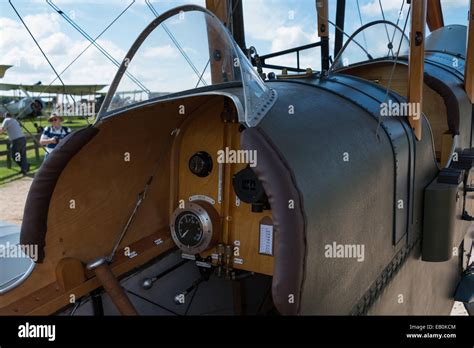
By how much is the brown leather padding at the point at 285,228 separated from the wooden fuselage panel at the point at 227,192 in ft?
2.84

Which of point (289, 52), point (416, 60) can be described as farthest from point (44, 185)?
point (289, 52)

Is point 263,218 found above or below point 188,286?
above

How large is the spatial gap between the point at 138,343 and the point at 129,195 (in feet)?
2.97

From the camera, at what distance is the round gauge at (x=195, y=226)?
7.66 feet

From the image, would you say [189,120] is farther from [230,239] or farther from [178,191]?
[230,239]

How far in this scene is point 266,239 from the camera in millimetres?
2225

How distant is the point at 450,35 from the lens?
502 centimetres

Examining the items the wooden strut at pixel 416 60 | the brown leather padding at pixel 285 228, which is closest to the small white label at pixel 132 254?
the brown leather padding at pixel 285 228

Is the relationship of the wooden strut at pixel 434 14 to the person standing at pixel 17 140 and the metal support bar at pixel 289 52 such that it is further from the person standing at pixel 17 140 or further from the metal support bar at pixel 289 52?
the person standing at pixel 17 140

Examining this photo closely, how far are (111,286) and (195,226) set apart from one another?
52 centimetres

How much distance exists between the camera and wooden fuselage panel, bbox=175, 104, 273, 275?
231cm

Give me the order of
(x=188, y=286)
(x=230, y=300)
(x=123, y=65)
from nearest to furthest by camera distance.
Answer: (x=123, y=65)
(x=188, y=286)
(x=230, y=300)

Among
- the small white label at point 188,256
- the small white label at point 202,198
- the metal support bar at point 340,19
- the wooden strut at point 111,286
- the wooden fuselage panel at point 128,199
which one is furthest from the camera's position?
the metal support bar at point 340,19

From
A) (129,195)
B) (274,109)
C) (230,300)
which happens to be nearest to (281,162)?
(274,109)
